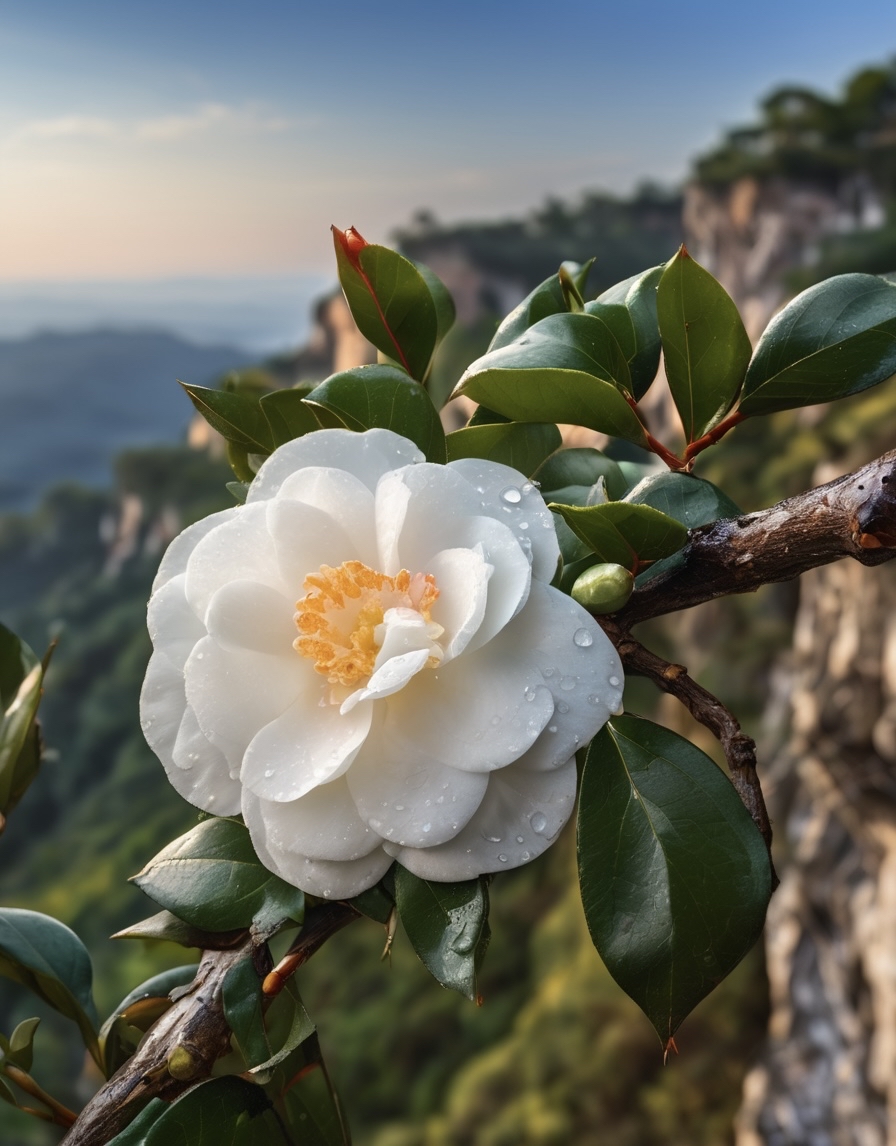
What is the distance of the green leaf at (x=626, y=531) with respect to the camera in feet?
0.82

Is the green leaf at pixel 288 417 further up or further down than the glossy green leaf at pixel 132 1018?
further up

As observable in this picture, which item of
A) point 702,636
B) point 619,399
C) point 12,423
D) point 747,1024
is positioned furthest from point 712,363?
point 12,423

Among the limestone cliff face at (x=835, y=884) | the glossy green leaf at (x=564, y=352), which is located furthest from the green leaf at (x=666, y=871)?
the limestone cliff face at (x=835, y=884)

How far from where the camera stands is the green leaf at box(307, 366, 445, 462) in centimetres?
29

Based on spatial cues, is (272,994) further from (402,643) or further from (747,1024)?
(747,1024)

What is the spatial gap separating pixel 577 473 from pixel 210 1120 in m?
0.22

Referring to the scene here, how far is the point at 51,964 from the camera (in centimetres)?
39

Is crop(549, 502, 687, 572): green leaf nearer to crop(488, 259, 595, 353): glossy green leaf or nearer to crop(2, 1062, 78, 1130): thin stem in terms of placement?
crop(488, 259, 595, 353): glossy green leaf

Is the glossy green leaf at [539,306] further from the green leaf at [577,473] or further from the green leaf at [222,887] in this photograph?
the green leaf at [222,887]

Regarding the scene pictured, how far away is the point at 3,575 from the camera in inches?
619

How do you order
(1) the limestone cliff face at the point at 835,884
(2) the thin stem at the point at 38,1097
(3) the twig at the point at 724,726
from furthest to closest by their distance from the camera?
1. (1) the limestone cliff face at the point at 835,884
2. (2) the thin stem at the point at 38,1097
3. (3) the twig at the point at 724,726

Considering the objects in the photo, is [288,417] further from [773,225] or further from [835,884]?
[773,225]

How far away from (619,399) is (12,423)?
793 inches

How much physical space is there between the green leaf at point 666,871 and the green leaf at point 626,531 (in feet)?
0.15
